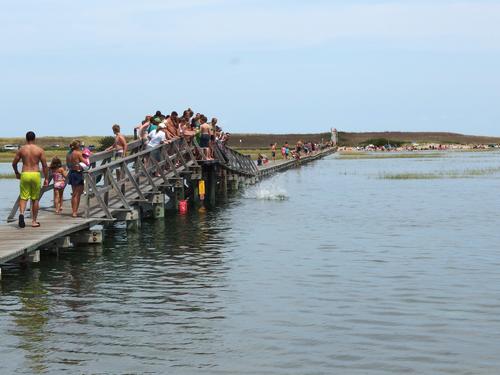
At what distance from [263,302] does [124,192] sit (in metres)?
10.5

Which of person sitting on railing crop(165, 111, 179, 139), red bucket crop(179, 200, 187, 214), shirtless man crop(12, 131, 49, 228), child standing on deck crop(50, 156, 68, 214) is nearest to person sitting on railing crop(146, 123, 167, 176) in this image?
person sitting on railing crop(165, 111, 179, 139)

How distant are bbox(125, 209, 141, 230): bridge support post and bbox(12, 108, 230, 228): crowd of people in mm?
1545

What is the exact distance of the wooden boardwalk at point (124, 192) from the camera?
1616 centimetres

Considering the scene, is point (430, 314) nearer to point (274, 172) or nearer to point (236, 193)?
point (236, 193)

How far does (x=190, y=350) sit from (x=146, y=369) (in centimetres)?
88

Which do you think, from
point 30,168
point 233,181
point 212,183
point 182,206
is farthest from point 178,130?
point 233,181

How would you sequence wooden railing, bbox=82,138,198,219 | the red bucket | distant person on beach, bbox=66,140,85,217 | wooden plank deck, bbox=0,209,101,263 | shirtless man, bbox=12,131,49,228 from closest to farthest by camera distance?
wooden plank deck, bbox=0,209,101,263 < shirtless man, bbox=12,131,49,228 < distant person on beach, bbox=66,140,85,217 < wooden railing, bbox=82,138,198,219 < the red bucket

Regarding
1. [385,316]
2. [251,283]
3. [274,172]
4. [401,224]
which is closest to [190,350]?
[385,316]

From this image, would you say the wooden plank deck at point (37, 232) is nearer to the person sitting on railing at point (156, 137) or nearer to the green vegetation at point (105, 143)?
the person sitting on railing at point (156, 137)

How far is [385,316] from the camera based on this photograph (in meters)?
11.8

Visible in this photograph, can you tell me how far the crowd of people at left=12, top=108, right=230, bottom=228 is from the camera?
1666cm

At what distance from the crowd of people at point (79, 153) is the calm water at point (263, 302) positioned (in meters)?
1.29

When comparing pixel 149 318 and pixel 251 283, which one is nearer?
pixel 149 318

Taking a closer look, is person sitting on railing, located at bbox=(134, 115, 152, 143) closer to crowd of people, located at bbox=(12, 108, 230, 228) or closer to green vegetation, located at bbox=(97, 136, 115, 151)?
crowd of people, located at bbox=(12, 108, 230, 228)
